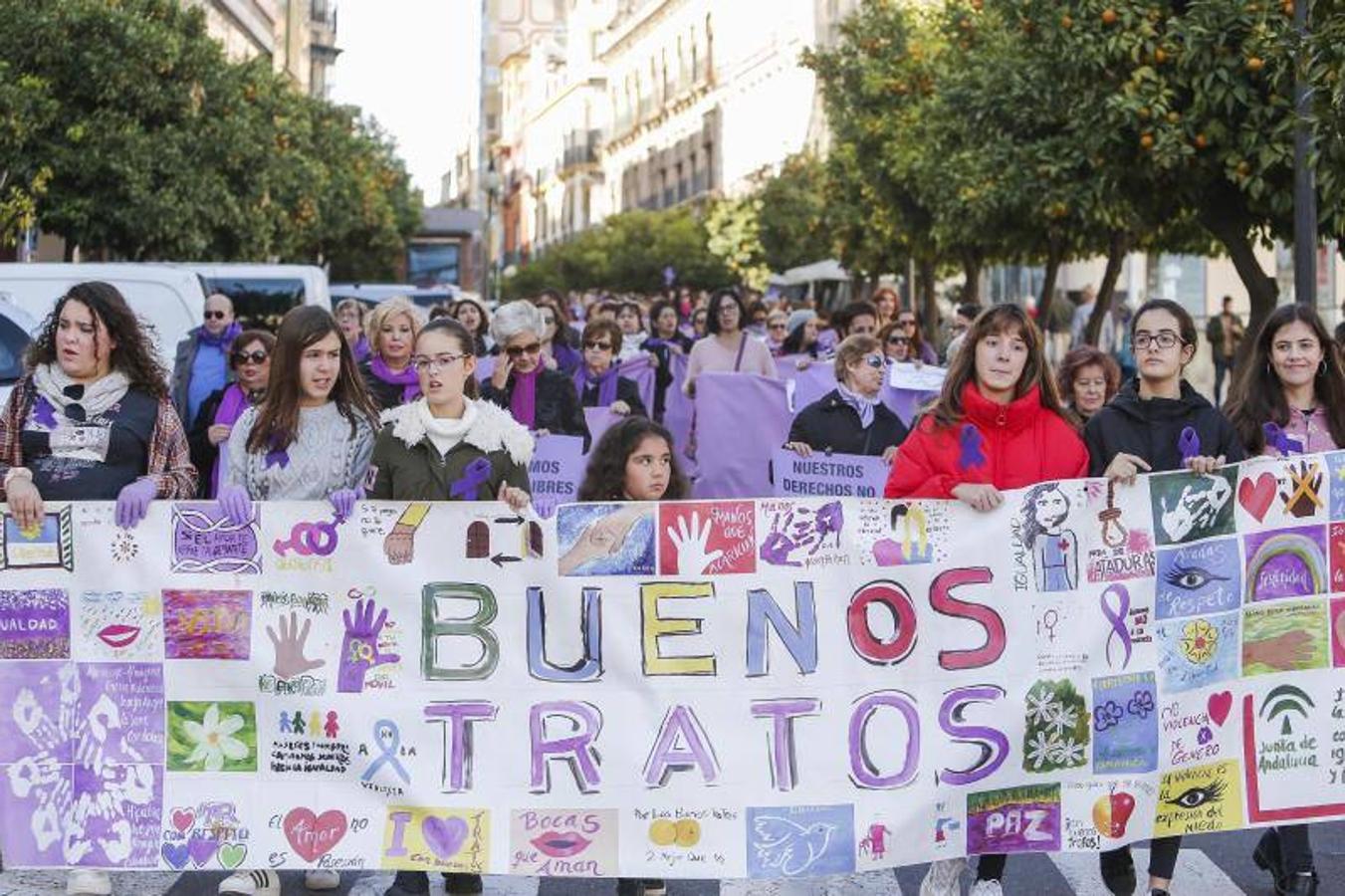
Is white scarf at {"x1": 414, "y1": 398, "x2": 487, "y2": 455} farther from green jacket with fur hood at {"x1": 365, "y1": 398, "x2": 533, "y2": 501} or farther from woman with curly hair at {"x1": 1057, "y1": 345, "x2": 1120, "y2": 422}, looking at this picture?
woman with curly hair at {"x1": 1057, "y1": 345, "x2": 1120, "y2": 422}

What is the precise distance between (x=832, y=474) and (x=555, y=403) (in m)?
1.28

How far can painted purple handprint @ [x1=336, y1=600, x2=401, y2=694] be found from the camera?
6402 mm

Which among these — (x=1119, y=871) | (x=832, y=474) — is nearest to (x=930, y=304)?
(x=832, y=474)

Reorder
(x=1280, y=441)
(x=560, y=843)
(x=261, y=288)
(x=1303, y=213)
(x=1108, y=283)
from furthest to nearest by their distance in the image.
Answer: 1. (x=1108, y=283)
2. (x=261, y=288)
3. (x=1303, y=213)
4. (x=1280, y=441)
5. (x=560, y=843)

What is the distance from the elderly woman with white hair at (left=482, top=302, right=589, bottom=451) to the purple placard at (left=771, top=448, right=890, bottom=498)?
948mm

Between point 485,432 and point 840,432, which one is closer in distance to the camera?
point 485,432

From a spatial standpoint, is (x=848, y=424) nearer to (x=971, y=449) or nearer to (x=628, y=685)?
(x=971, y=449)

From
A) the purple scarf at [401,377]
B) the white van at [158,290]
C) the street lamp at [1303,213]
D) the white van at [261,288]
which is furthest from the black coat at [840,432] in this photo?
the white van at [261,288]

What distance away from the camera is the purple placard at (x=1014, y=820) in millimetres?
6234

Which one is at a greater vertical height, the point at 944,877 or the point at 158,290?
the point at 158,290

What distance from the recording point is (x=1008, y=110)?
20562 mm

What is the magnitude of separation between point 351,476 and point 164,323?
7828mm

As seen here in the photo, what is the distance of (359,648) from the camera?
6418 millimetres

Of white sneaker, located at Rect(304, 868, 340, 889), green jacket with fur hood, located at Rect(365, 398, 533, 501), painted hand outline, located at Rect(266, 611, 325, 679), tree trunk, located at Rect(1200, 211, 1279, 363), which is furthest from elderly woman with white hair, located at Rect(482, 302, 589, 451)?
tree trunk, located at Rect(1200, 211, 1279, 363)
